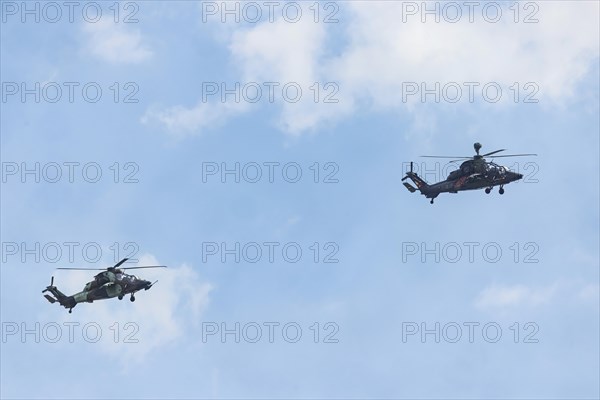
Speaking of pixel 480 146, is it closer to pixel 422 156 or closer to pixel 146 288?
pixel 422 156

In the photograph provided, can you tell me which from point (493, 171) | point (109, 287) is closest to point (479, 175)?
point (493, 171)

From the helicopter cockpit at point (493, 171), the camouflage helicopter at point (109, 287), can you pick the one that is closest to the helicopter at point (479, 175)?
the helicopter cockpit at point (493, 171)

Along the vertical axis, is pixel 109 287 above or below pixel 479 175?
below

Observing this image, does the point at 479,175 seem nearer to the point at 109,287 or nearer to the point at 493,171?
the point at 493,171

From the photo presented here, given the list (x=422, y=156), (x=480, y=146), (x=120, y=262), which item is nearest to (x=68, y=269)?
(x=120, y=262)

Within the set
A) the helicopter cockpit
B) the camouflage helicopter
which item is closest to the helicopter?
the helicopter cockpit

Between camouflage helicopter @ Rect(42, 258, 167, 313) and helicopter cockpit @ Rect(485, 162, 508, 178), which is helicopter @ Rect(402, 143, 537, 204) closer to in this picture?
helicopter cockpit @ Rect(485, 162, 508, 178)

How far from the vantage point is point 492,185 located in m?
118

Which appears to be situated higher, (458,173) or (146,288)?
(458,173)

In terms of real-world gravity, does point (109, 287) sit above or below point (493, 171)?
below

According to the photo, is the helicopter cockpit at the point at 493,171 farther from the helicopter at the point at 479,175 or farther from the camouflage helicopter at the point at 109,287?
the camouflage helicopter at the point at 109,287

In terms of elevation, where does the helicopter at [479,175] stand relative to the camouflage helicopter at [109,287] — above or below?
above

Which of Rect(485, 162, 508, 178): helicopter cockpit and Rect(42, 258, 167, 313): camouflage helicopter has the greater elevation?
Rect(485, 162, 508, 178): helicopter cockpit

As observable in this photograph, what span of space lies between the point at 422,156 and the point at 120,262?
37074 mm
